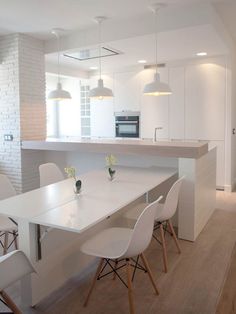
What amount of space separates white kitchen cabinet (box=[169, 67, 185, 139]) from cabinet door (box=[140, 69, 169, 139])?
0.28 ft

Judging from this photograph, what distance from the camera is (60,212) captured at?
2.20 metres

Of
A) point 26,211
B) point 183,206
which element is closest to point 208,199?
point 183,206

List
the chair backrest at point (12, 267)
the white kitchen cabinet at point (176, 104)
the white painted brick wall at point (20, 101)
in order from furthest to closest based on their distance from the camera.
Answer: the white kitchen cabinet at point (176, 104) < the white painted brick wall at point (20, 101) < the chair backrest at point (12, 267)

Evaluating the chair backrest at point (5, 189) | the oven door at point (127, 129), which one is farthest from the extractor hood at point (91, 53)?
the chair backrest at point (5, 189)

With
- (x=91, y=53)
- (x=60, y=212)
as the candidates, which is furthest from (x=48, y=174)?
(x=91, y=53)

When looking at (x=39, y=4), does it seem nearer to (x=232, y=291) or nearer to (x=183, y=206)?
(x=183, y=206)

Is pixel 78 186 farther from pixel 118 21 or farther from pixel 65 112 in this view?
pixel 65 112

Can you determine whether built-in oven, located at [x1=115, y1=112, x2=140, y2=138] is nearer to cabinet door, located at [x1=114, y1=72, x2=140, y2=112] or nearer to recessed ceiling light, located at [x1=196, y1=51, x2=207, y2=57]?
cabinet door, located at [x1=114, y1=72, x2=140, y2=112]

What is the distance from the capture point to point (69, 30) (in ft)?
14.4

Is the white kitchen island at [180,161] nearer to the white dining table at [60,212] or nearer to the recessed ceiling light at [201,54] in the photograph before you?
the white dining table at [60,212]

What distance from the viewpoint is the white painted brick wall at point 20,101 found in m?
4.61

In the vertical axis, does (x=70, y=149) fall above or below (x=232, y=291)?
above

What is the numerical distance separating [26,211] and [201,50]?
158 inches

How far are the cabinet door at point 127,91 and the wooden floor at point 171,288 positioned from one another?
3.65 m
